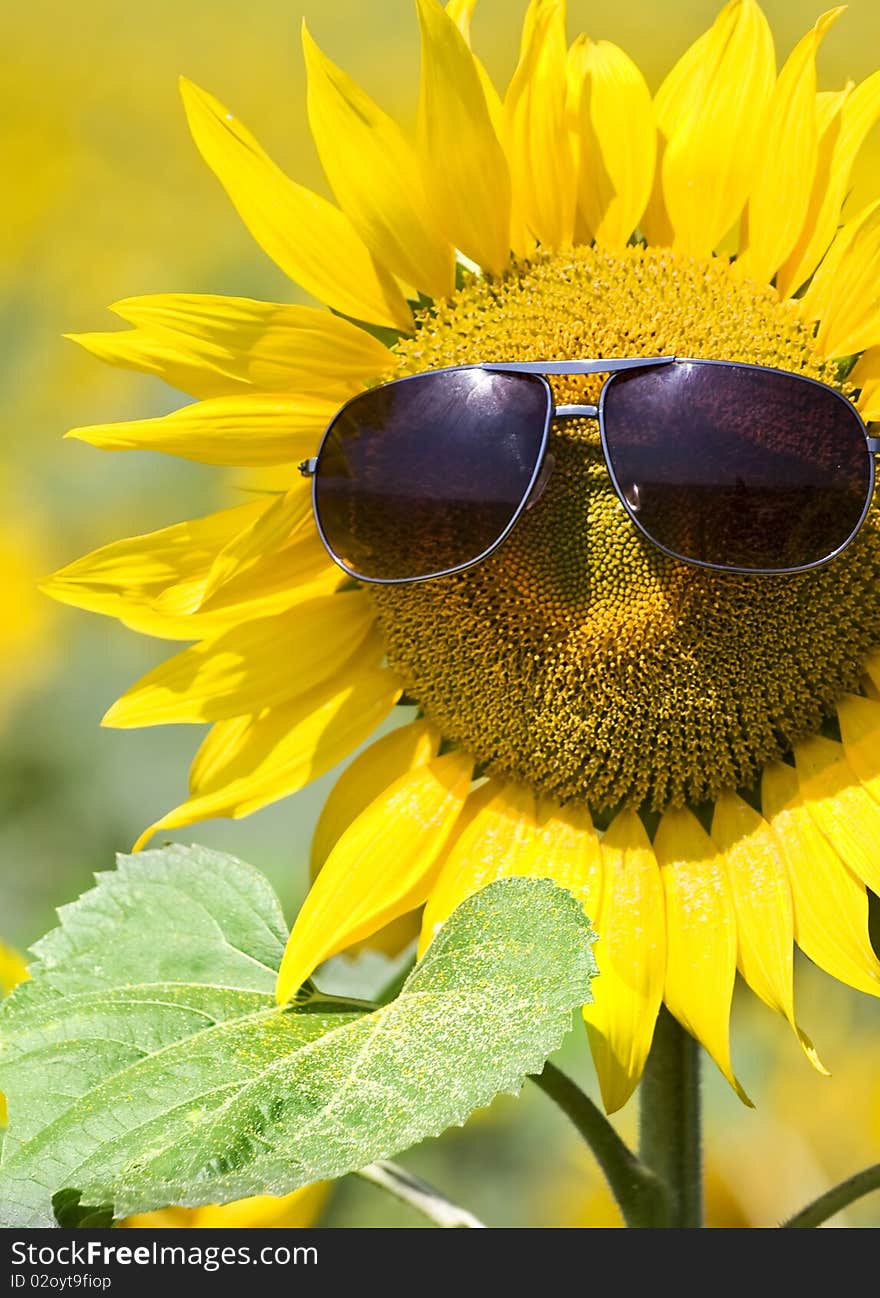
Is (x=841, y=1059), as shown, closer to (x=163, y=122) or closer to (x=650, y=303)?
(x=650, y=303)

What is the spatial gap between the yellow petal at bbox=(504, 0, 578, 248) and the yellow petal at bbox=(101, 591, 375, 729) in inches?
14.2

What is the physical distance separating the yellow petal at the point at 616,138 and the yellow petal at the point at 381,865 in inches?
17.7

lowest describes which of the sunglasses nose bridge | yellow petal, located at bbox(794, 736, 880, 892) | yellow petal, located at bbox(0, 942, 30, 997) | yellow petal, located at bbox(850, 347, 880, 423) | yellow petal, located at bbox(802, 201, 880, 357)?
yellow petal, located at bbox(794, 736, 880, 892)

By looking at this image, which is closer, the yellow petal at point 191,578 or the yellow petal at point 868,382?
the yellow petal at point 868,382

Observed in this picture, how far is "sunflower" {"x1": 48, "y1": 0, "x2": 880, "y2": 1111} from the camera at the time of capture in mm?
1014

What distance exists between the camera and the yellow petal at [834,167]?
102 centimetres

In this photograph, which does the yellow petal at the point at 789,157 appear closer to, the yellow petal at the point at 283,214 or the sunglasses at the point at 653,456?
the sunglasses at the point at 653,456

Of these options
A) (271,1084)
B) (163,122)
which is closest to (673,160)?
(271,1084)

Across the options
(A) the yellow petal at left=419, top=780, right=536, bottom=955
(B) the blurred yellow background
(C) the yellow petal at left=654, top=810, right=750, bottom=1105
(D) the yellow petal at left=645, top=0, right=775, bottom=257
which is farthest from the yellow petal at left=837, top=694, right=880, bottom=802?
(B) the blurred yellow background

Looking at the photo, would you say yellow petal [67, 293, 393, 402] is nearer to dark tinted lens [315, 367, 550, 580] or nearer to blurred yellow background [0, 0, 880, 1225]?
dark tinted lens [315, 367, 550, 580]

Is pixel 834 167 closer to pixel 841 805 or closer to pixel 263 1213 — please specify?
pixel 841 805

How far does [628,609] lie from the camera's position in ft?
3.38

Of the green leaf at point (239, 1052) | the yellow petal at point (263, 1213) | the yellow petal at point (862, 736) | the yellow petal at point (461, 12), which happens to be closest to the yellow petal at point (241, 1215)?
the yellow petal at point (263, 1213)

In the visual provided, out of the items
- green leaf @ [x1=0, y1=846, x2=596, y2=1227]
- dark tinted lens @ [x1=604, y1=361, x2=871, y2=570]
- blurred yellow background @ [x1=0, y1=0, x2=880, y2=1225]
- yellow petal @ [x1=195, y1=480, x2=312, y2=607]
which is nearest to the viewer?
green leaf @ [x1=0, y1=846, x2=596, y2=1227]
